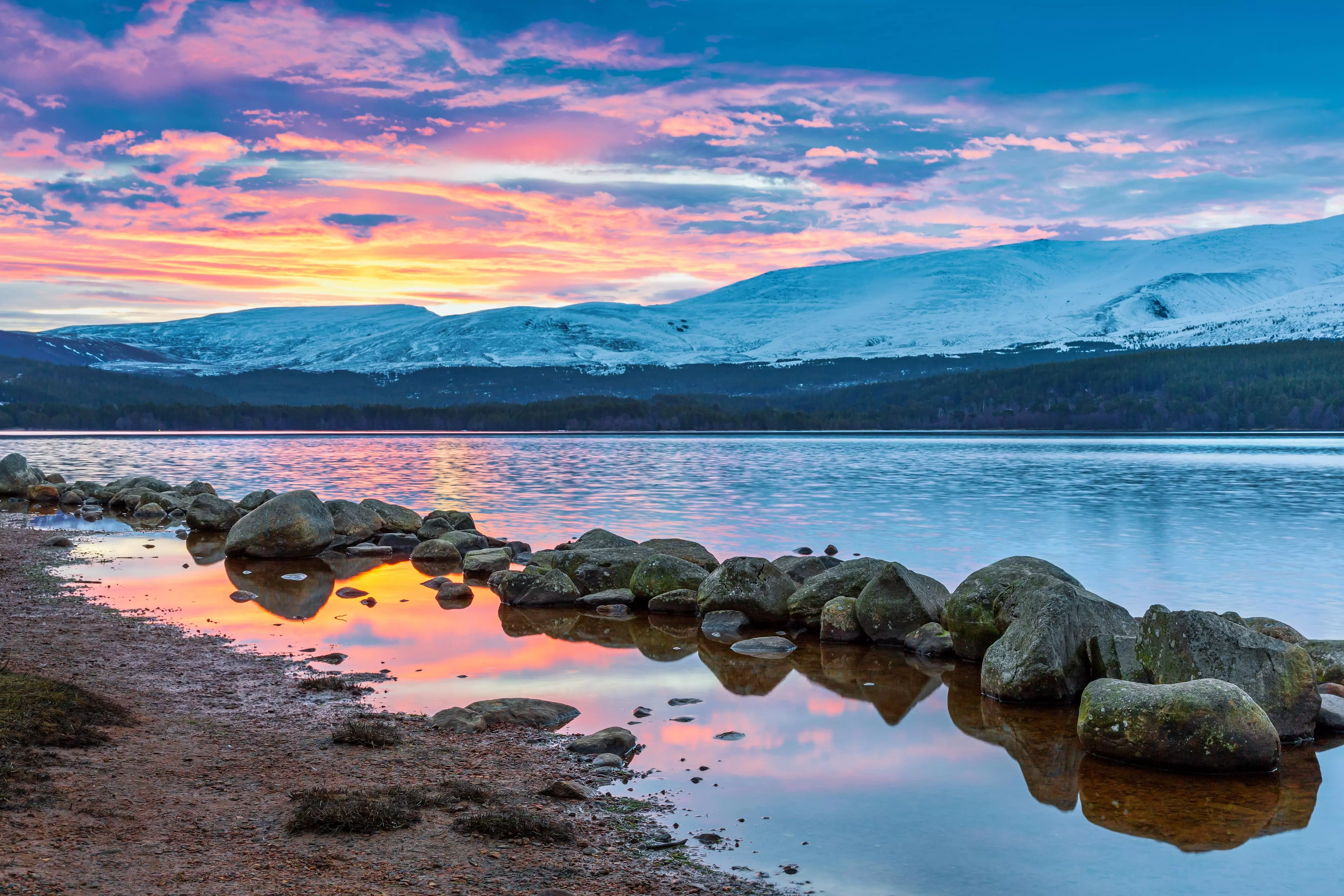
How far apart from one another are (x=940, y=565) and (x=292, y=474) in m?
46.2

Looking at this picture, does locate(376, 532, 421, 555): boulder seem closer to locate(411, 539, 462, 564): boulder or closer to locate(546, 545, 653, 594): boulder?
locate(411, 539, 462, 564): boulder

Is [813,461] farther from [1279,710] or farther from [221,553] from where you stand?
[1279,710]

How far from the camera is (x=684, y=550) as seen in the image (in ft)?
73.2

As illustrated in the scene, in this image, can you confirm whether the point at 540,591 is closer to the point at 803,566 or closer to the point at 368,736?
the point at 803,566

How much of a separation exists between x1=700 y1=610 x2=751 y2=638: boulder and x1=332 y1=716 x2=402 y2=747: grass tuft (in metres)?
7.33

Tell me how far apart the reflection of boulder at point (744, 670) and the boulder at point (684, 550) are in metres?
5.27

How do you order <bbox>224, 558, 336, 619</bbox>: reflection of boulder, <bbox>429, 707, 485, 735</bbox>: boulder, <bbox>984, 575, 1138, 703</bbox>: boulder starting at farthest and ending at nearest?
<bbox>224, 558, 336, 619</bbox>: reflection of boulder < <bbox>984, 575, 1138, 703</bbox>: boulder < <bbox>429, 707, 485, 735</bbox>: boulder

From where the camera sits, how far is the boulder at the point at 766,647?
624 inches

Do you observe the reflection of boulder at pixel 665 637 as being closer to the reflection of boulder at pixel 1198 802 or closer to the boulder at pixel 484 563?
the boulder at pixel 484 563

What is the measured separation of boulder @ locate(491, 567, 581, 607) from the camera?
19.5 metres

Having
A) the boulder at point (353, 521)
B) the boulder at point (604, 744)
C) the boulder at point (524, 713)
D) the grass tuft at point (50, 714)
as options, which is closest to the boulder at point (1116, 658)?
the boulder at point (604, 744)

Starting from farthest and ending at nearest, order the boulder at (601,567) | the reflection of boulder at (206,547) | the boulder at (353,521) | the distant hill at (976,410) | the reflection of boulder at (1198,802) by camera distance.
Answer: the distant hill at (976,410), the boulder at (353,521), the reflection of boulder at (206,547), the boulder at (601,567), the reflection of boulder at (1198,802)

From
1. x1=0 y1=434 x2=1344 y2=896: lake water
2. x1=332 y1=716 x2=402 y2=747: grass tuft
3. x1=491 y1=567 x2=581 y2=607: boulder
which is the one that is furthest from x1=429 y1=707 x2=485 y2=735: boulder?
x1=491 y1=567 x2=581 y2=607: boulder

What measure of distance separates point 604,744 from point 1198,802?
5483 mm
